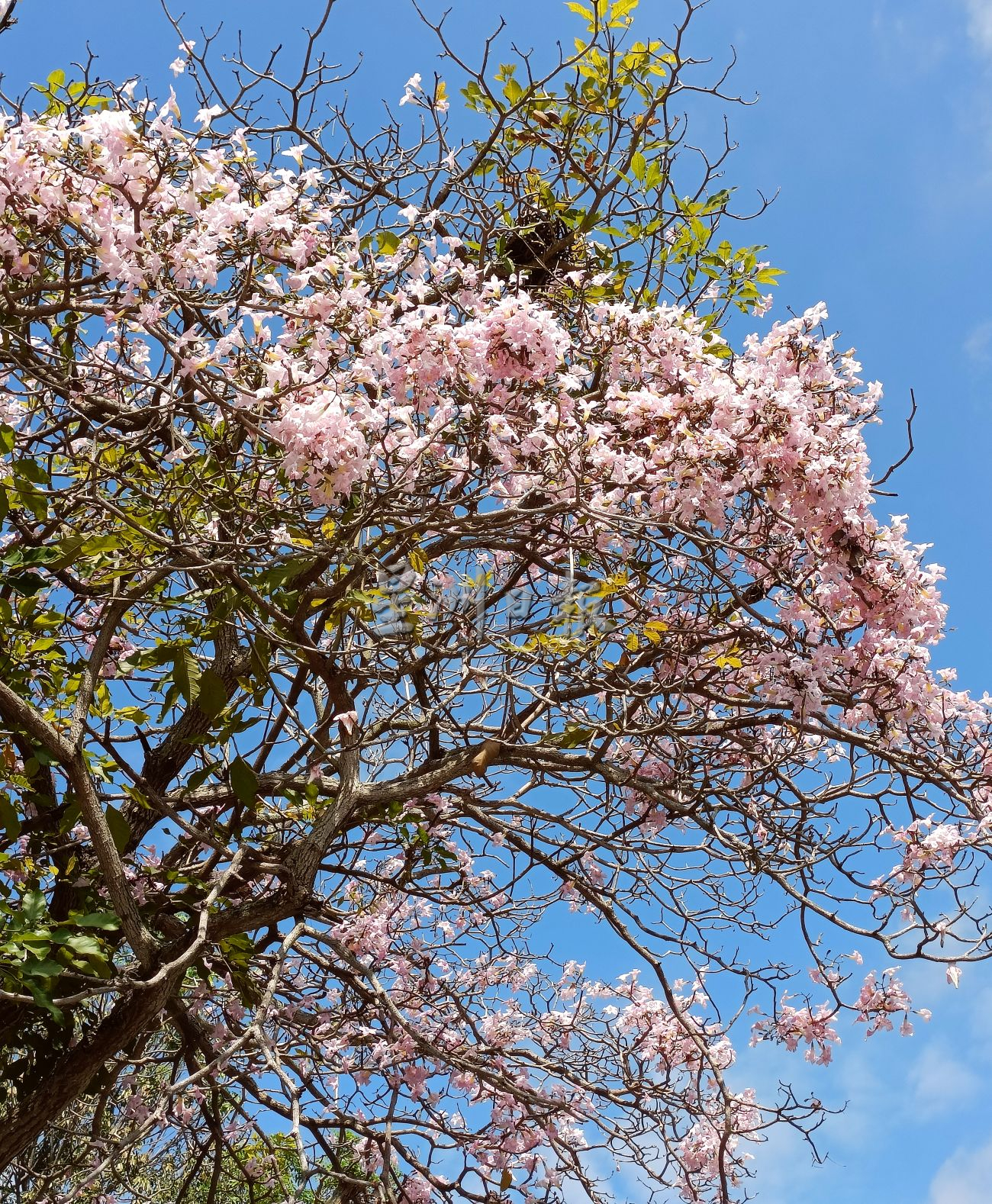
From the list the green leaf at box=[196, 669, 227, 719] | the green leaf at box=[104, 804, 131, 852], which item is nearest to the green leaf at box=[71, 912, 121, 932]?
the green leaf at box=[104, 804, 131, 852]

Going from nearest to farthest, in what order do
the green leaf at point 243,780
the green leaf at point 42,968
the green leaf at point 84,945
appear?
the green leaf at point 42,968
the green leaf at point 84,945
the green leaf at point 243,780

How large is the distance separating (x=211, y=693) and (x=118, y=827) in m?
0.45

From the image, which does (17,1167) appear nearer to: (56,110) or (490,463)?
(490,463)

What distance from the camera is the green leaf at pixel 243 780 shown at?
9.56 ft

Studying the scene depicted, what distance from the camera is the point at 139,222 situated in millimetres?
2539

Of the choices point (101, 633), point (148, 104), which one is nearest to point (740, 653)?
point (101, 633)

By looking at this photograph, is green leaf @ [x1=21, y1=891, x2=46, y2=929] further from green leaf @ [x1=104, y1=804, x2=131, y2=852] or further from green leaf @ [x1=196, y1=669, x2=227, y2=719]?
green leaf @ [x1=196, y1=669, x2=227, y2=719]

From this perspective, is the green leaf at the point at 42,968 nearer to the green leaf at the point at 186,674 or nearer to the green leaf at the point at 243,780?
the green leaf at the point at 243,780

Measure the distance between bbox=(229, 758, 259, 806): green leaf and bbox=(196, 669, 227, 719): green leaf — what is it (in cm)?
17

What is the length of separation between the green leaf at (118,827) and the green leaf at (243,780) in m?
0.29

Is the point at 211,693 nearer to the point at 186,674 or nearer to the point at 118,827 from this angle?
the point at 186,674

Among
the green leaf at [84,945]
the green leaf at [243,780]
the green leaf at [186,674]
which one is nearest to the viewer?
the green leaf at [84,945]

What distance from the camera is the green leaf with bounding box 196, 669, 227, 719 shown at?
2787 mm

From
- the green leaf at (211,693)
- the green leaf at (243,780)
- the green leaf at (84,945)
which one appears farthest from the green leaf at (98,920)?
the green leaf at (211,693)
